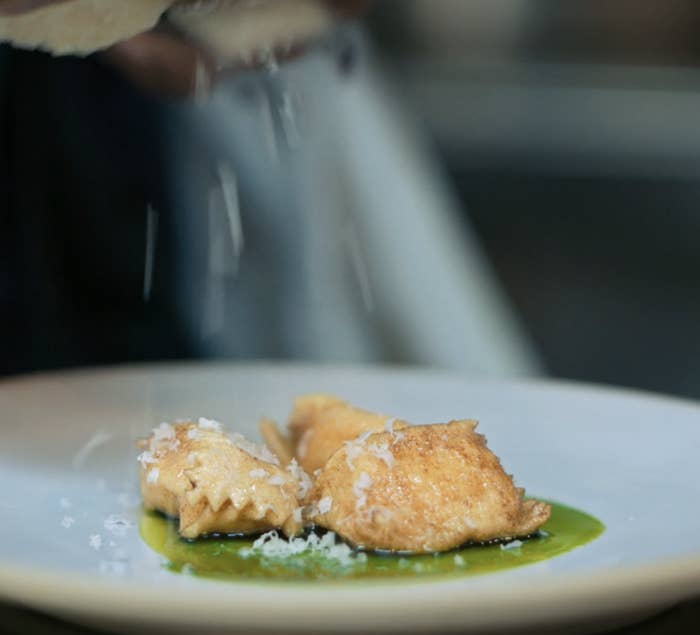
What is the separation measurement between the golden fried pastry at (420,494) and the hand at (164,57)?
0.45 meters

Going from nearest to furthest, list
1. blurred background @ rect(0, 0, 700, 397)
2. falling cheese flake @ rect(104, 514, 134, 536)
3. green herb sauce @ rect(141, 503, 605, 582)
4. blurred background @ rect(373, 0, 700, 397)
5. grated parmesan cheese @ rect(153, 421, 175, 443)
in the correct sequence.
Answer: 1. green herb sauce @ rect(141, 503, 605, 582)
2. falling cheese flake @ rect(104, 514, 134, 536)
3. grated parmesan cheese @ rect(153, 421, 175, 443)
4. blurred background @ rect(0, 0, 700, 397)
5. blurred background @ rect(373, 0, 700, 397)

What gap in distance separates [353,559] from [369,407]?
499mm

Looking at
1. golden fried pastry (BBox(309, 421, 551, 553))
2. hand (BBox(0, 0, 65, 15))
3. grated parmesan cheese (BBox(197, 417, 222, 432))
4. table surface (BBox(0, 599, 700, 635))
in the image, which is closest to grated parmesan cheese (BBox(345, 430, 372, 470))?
golden fried pastry (BBox(309, 421, 551, 553))

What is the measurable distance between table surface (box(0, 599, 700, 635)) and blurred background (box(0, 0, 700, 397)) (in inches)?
26.5

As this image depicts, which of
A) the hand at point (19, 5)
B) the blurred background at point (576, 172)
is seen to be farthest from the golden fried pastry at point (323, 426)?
the blurred background at point (576, 172)

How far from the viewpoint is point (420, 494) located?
0.83 meters

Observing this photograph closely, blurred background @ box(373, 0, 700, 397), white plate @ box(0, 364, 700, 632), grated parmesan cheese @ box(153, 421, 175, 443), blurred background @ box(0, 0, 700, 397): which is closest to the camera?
white plate @ box(0, 364, 700, 632)

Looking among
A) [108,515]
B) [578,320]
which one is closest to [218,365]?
[108,515]

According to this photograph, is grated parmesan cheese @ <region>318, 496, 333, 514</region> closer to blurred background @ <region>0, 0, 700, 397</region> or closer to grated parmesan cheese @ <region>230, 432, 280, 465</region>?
grated parmesan cheese @ <region>230, 432, 280, 465</region>

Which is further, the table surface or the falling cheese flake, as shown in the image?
the falling cheese flake

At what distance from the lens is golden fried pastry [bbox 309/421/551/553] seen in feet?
2.63

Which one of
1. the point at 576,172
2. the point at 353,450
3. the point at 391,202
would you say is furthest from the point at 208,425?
the point at 576,172

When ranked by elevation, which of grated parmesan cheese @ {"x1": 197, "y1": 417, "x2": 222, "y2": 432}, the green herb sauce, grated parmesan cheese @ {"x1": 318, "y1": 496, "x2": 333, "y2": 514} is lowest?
the green herb sauce

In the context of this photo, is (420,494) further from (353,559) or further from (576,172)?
(576,172)
